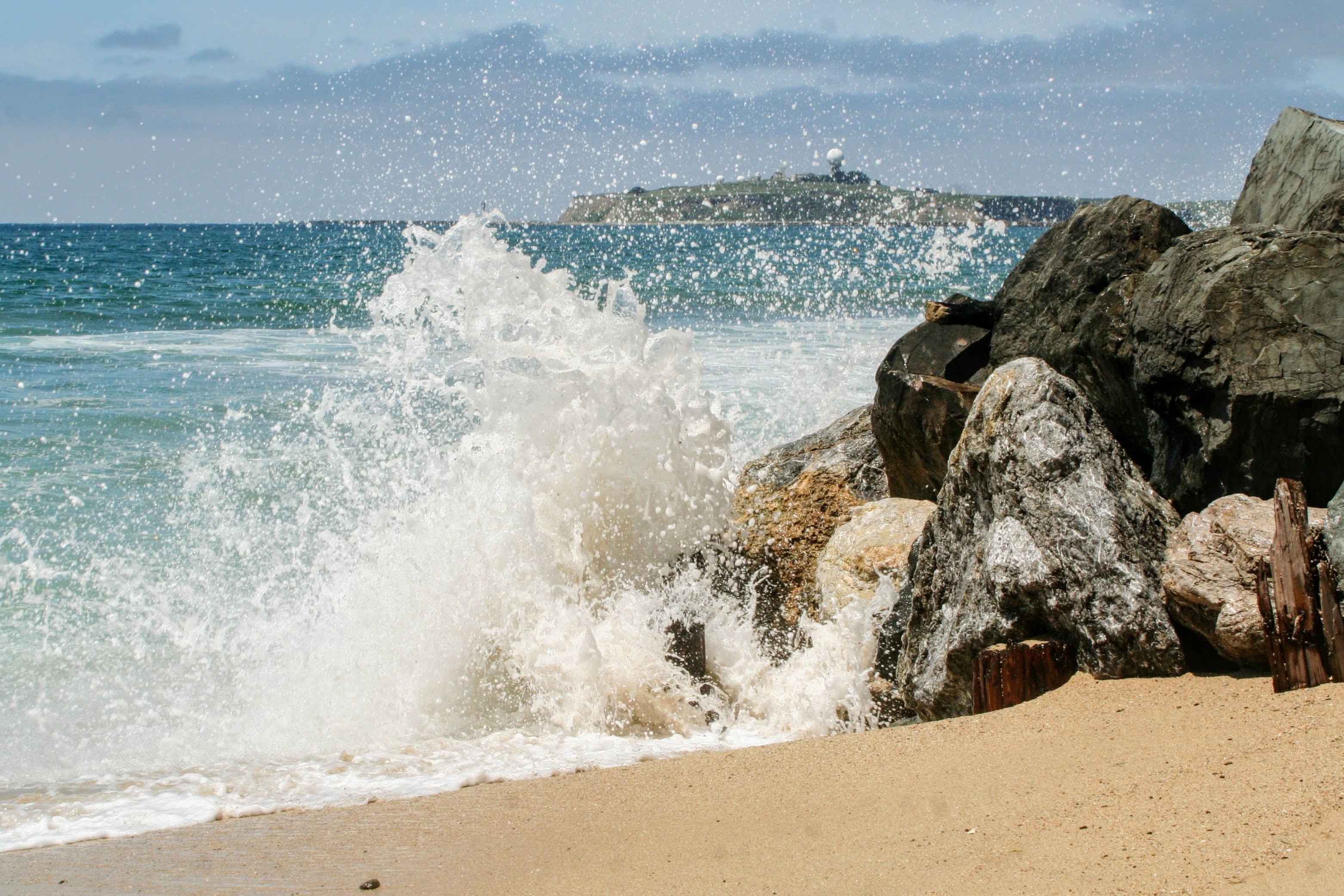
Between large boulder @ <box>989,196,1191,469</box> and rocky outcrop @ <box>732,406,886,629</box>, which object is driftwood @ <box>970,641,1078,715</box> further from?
rocky outcrop @ <box>732,406,886,629</box>

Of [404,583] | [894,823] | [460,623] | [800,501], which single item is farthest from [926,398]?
[404,583]

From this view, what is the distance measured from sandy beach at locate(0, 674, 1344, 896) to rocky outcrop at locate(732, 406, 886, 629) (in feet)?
5.23

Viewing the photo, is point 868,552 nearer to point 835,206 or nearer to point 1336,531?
point 1336,531

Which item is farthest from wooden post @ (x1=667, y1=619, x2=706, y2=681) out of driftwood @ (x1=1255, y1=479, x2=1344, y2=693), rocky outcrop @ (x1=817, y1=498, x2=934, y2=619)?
driftwood @ (x1=1255, y1=479, x2=1344, y2=693)

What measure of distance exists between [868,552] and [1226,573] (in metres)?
1.66

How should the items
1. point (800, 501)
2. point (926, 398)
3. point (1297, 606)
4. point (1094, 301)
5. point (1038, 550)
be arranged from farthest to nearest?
1. point (800, 501)
2. point (926, 398)
3. point (1094, 301)
4. point (1038, 550)
5. point (1297, 606)

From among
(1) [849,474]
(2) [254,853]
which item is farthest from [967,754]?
(1) [849,474]

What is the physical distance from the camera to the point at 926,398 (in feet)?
15.6

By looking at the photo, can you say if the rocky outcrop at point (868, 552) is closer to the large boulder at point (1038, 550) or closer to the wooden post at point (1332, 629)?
the large boulder at point (1038, 550)

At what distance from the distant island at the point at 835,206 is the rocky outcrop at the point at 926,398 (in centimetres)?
5915

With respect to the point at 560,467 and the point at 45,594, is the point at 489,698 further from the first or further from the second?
the point at 45,594

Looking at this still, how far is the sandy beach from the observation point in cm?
235

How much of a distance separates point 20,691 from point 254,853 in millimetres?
2365

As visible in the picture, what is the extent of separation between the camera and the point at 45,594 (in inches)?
224
